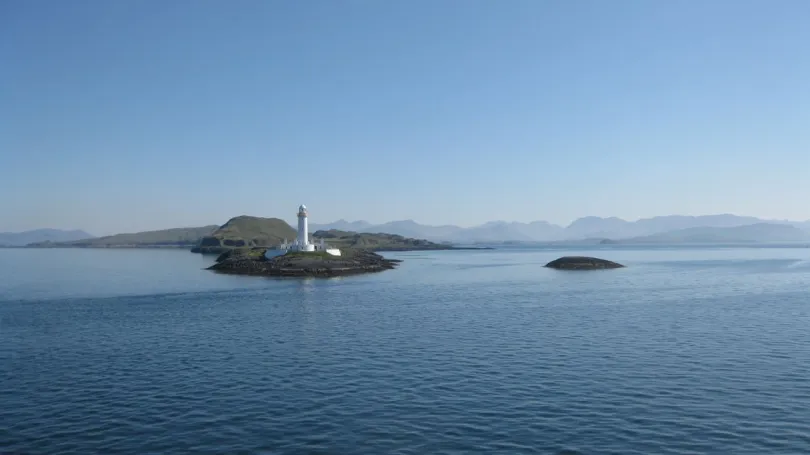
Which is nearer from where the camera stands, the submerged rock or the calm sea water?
the calm sea water

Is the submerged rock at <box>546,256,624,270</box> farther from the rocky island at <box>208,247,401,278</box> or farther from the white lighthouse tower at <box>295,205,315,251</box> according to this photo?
the white lighthouse tower at <box>295,205,315,251</box>

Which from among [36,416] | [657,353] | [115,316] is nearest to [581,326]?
[657,353]

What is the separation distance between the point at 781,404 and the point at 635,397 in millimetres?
5191

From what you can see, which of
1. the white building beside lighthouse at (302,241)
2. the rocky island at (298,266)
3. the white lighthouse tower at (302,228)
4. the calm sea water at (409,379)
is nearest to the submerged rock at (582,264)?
the rocky island at (298,266)

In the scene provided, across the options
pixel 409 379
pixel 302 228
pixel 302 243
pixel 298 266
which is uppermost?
pixel 302 228

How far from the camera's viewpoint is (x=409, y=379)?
26125mm

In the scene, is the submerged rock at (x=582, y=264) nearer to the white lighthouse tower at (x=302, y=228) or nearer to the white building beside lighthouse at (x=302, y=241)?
the white building beside lighthouse at (x=302, y=241)

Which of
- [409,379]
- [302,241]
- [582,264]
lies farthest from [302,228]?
[409,379]

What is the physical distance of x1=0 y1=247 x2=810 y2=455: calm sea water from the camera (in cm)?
1867

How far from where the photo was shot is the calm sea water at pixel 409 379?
61.3ft

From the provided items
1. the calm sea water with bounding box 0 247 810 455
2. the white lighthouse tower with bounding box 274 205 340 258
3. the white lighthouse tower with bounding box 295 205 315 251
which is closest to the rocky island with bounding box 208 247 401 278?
the white lighthouse tower with bounding box 274 205 340 258

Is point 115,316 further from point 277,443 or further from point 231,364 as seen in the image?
point 277,443

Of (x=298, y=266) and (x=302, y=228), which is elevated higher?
(x=302, y=228)

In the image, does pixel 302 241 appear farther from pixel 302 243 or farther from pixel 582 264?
pixel 582 264
